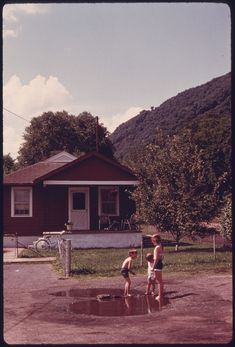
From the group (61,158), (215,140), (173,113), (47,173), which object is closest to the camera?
(47,173)

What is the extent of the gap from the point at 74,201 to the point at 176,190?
26.4 ft

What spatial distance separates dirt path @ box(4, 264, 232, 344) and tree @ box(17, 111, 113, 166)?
5571 cm

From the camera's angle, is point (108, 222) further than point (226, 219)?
Yes

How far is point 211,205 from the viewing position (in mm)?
21391

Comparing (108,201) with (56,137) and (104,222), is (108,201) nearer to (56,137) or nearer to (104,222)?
(104,222)

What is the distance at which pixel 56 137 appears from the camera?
2840 inches

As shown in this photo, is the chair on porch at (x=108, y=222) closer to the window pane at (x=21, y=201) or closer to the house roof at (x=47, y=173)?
the house roof at (x=47, y=173)

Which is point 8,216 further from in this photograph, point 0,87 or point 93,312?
point 0,87

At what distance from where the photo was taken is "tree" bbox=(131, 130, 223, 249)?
21.5 metres

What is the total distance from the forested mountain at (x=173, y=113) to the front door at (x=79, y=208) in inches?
4086

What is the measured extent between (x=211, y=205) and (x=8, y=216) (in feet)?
36.7

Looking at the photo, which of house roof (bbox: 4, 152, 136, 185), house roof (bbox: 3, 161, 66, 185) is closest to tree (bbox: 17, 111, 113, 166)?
house roof (bbox: 3, 161, 66, 185)

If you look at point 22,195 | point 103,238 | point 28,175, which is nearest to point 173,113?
point 28,175

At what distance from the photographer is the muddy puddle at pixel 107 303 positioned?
Answer: 1072 centimetres
